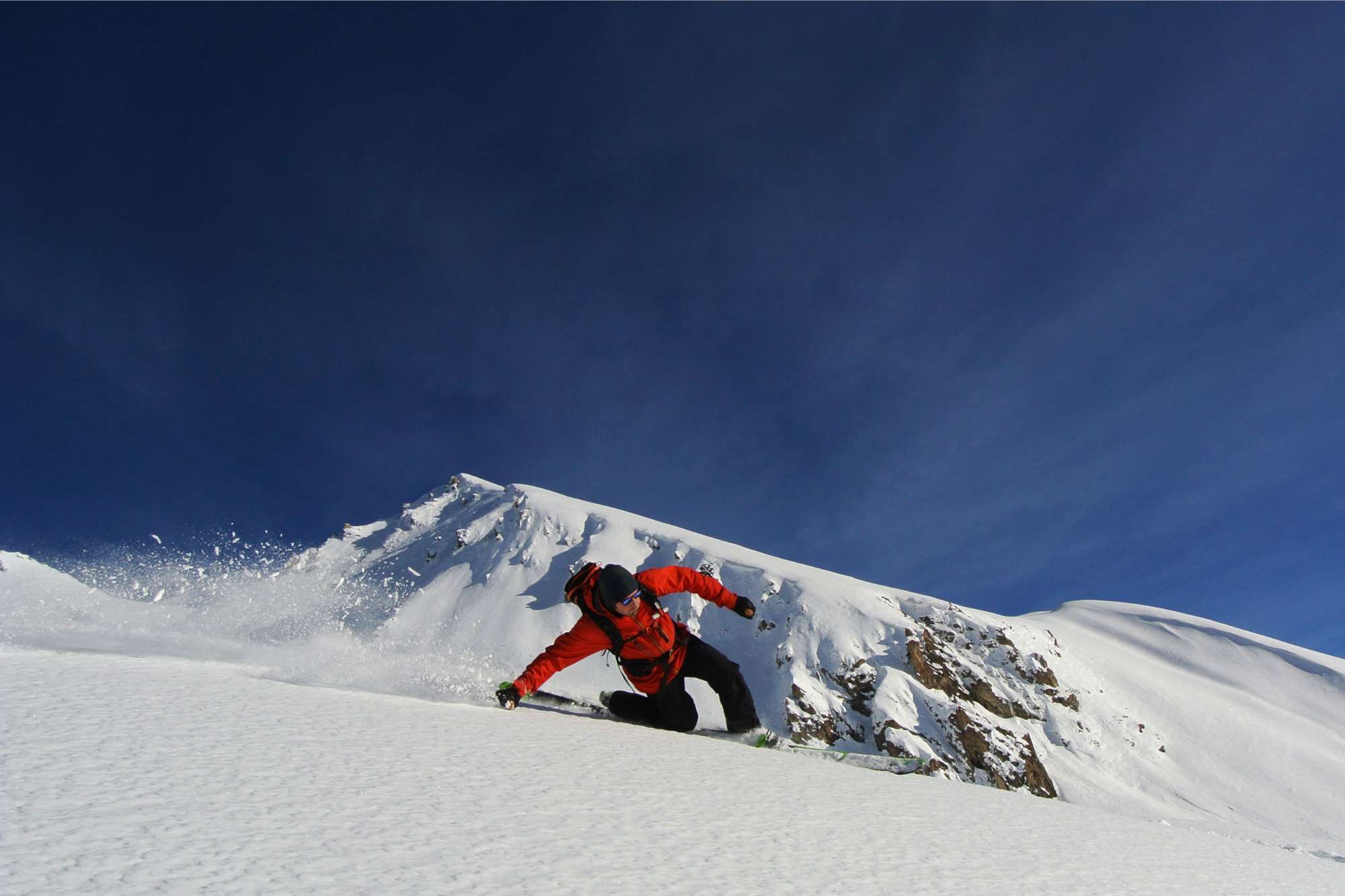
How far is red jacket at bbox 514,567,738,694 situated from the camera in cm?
699

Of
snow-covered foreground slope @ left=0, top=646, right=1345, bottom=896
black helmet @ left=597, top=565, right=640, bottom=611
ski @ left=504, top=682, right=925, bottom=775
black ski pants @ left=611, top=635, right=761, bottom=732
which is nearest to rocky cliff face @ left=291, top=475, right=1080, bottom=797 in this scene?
ski @ left=504, top=682, right=925, bottom=775

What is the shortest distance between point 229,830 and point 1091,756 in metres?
119

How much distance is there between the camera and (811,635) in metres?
108

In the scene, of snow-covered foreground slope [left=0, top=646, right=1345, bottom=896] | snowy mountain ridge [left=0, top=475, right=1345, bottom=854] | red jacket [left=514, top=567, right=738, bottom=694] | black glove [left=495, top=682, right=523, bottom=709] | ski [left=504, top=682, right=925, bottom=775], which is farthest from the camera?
snowy mountain ridge [left=0, top=475, right=1345, bottom=854]

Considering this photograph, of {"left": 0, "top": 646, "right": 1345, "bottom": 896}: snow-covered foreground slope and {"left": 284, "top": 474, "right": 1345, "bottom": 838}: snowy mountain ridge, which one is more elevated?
{"left": 284, "top": 474, "right": 1345, "bottom": 838}: snowy mountain ridge

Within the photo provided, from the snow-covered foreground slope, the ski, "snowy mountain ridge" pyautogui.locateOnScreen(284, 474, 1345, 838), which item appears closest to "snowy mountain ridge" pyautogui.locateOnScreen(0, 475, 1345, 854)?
"snowy mountain ridge" pyautogui.locateOnScreen(284, 474, 1345, 838)

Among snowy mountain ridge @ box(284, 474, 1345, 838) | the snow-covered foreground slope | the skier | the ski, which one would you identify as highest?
snowy mountain ridge @ box(284, 474, 1345, 838)

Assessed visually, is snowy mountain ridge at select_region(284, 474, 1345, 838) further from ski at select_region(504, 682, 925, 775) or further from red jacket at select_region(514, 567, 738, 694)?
red jacket at select_region(514, 567, 738, 694)

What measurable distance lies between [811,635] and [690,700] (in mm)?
106674

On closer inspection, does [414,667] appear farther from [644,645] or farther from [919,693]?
[919,693]

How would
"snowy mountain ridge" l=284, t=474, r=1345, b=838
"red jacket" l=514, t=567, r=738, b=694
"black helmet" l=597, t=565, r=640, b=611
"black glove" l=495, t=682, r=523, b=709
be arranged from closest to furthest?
"black glove" l=495, t=682, r=523, b=709, "black helmet" l=597, t=565, r=640, b=611, "red jacket" l=514, t=567, r=738, b=694, "snowy mountain ridge" l=284, t=474, r=1345, b=838

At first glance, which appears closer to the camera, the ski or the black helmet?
the black helmet

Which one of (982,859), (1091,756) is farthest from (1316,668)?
(982,859)

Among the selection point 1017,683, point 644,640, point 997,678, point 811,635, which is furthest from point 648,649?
point 997,678
